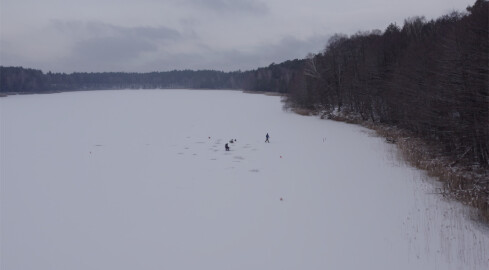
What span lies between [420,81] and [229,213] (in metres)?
16.4

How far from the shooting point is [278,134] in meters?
27.6

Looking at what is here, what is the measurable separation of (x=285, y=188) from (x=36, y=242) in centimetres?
843

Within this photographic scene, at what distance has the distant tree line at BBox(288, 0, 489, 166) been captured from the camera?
1301 centimetres

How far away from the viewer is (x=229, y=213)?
10703mm

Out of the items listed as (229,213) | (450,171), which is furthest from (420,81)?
(229,213)

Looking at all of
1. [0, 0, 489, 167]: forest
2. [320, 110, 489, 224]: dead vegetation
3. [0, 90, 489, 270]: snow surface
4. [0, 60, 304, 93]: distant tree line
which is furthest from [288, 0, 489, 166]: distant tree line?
[0, 60, 304, 93]: distant tree line

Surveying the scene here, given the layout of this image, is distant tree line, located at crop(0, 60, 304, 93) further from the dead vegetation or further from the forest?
the dead vegetation

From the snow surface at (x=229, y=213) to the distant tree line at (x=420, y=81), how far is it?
2.89m

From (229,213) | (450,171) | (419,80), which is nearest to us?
(229,213)

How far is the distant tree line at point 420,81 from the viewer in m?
13.0

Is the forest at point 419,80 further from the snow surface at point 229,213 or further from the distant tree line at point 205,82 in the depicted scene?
the distant tree line at point 205,82

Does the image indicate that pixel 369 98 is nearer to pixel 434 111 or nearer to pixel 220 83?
pixel 434 111

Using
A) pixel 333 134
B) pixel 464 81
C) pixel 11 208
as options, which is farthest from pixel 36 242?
pixel 333 134

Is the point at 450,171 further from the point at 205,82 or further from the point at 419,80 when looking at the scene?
the point at 205,82
